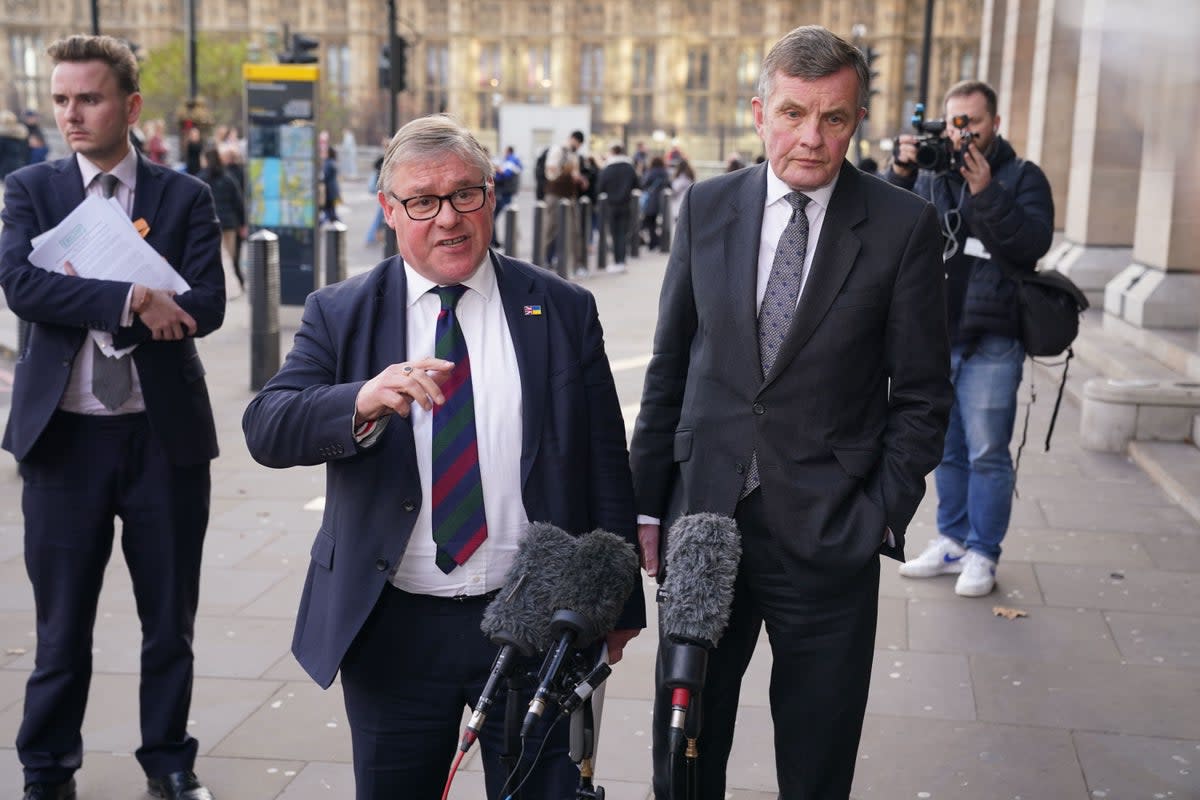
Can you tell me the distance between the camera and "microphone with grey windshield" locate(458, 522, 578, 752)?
2246 millimetres

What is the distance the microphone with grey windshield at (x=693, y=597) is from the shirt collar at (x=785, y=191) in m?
0.75

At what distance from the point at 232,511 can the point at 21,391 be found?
11.4 feet

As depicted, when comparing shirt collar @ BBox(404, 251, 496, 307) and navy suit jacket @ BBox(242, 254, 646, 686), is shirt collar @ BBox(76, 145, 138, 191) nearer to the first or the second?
navy suit jacket @ BBox(242, 254, 646, 686)

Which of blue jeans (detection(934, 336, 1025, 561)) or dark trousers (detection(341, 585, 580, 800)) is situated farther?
blue jeans (detection(934, 336, 1025, 561))

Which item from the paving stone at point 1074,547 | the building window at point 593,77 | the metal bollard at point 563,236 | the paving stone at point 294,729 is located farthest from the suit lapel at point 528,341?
the building window at point 593,77

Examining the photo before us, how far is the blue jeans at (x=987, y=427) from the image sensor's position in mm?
5457

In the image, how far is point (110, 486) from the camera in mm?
3682

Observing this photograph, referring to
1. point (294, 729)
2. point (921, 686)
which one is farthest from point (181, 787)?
point (921, 686)

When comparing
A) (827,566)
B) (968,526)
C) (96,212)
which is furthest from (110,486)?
(968,526)

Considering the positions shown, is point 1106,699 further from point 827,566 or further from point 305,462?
point 305,462

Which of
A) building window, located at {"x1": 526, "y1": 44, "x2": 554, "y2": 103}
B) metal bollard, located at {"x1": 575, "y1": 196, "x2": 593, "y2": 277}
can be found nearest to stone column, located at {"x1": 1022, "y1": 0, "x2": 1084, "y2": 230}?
metal bollard, located at {"x1": 575, "y1": 196, "x2": 593, "y2": 277}

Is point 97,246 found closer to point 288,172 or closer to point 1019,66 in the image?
point 288,172

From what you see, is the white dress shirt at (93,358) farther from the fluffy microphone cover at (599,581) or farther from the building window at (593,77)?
the building window at (593,77)

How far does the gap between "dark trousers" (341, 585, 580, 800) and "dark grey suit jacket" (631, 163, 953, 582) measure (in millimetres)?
633
